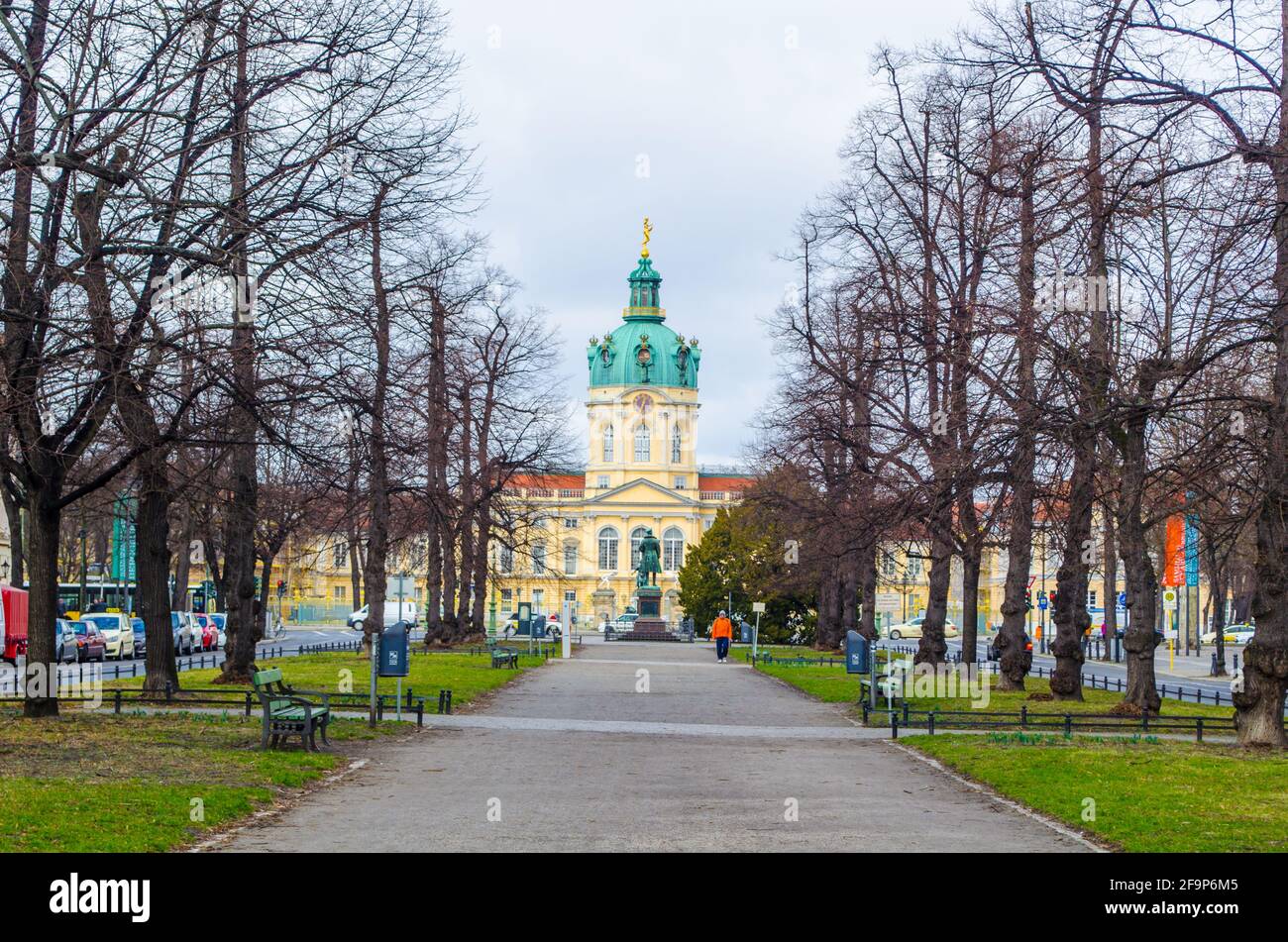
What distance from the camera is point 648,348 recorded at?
15925 cm

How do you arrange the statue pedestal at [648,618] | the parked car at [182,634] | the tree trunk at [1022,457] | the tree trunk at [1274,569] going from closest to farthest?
the tree trunk at [1274,569] → the tree trunk at [1022,457] → the parked car at [182,634] → the statue pedestal at [648,618]

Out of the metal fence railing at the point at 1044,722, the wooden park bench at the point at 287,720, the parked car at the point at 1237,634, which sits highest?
the wooden park bench at the point at 287,720

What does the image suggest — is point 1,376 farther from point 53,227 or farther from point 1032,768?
point 1032,768

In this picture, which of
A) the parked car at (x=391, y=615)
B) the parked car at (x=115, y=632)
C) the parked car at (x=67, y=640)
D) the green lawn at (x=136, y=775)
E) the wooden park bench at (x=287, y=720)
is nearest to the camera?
the green lawn at (x=136, y=775)

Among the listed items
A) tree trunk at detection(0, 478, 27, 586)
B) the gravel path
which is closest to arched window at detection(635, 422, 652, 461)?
tree trunk at detection(0, 478, 27, 586)

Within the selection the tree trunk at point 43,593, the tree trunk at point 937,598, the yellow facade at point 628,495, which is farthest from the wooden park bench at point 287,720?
the yellow facade at point 628,495

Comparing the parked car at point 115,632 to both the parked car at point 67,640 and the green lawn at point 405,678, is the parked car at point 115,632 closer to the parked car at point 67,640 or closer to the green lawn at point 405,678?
the parked car at point 67,640

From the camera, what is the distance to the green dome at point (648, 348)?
160 metres

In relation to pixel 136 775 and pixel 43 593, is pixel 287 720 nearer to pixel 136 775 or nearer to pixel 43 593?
pixel 136 775

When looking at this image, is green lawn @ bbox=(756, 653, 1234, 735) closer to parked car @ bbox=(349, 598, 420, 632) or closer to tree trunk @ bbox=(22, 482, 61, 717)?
tree trunk @ bbox=(22, 482, 61, 717)

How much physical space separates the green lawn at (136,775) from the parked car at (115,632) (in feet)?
96.0

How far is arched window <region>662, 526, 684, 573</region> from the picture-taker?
157875mm

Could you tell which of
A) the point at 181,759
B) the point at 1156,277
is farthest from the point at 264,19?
the point at 1156,277

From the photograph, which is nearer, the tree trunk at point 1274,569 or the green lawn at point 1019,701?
the tree trunk at point 1274,569
